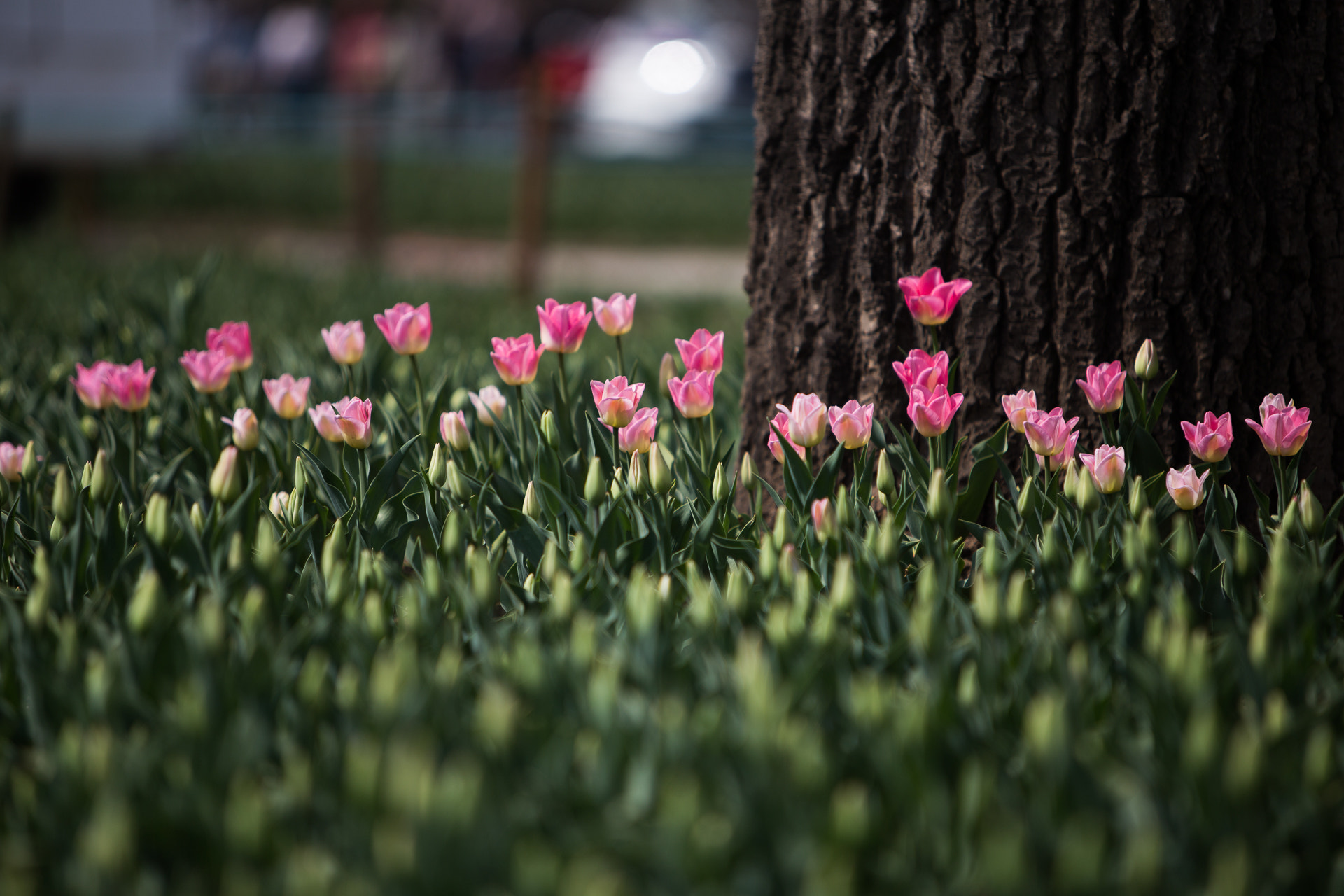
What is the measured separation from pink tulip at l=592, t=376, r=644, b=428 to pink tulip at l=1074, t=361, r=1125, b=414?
0.76 meters

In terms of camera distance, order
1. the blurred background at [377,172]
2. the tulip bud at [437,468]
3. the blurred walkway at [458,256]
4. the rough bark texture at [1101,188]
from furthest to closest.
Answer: the blurred walkway at [458,256]
the blurred background at [377,172]
the rough bark texture at [1101,188]
the tulip bud at [437,468]

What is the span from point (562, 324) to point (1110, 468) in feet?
3.21

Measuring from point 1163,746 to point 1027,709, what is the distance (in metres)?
0.15

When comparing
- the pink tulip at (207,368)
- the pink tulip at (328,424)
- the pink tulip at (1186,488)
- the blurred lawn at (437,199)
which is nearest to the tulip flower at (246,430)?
the pink tulip at (328,424)

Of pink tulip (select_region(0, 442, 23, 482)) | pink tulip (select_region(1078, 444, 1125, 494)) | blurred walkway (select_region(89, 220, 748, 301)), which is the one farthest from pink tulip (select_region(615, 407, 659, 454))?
blurred walkway (select_region(89, 220, 748, 301))

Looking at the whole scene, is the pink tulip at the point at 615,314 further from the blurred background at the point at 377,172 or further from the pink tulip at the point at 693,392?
the blurred background at the point at 377,172

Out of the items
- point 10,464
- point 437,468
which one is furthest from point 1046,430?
point 10,464

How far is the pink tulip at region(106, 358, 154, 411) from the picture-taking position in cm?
204

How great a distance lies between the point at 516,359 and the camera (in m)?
2.05

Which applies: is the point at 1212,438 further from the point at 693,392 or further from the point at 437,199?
the point at 437,199

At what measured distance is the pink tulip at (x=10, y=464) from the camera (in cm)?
204

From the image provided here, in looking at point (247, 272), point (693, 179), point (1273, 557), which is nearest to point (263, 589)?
point (1273, 557)

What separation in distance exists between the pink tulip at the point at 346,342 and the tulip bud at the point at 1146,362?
4.82 feet

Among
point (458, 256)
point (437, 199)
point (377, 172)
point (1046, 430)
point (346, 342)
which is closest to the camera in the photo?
point (1046, 430)
